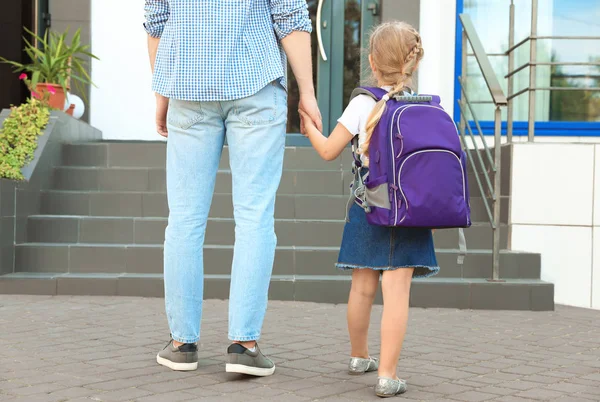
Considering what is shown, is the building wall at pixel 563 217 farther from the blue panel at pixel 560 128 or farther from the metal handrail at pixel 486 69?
the blue panel at pixel 560 128

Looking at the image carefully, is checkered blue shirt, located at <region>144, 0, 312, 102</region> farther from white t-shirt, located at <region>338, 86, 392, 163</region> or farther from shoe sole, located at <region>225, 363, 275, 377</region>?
shoe sole, located at <region>225, 363, 275, 377</region>

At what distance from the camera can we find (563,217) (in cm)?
629

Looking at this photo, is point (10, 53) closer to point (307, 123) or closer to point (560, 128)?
point (560, 128)

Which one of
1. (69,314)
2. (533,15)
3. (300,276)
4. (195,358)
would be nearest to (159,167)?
(300,276)

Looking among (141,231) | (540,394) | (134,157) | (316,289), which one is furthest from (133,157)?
(540,394)

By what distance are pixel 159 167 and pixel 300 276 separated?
6.12ft

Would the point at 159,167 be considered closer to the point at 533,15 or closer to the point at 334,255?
the point at 334,255

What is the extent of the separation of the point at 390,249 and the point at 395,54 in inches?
29.0

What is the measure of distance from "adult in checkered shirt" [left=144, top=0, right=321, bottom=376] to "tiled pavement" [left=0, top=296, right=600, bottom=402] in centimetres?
26

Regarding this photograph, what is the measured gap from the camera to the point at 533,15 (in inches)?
259

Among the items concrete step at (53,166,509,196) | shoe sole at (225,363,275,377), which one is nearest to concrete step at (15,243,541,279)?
concrete step at (53,166,509,196)

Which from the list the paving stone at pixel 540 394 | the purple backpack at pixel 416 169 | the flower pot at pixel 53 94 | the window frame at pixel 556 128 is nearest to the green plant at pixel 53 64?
the flower pot at pixel 53 94

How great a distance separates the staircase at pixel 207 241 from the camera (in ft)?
18.2

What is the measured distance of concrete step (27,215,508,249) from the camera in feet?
19.8
